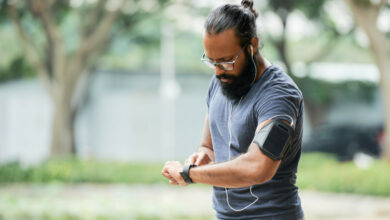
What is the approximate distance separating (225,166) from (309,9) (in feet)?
62.0

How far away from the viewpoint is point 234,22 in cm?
205

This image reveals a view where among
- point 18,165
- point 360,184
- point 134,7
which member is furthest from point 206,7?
point 360,184

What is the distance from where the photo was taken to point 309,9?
65.8 ft

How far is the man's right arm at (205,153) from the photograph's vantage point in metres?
2.31

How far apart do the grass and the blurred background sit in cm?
2

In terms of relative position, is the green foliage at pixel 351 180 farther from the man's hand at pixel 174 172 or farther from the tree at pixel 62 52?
the man's hand at pixel 174 172

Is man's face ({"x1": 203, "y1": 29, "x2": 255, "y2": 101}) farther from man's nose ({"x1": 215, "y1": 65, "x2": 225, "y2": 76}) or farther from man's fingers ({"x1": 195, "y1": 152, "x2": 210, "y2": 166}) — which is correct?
man's fingers ({"x1": 195, "y1": 152, "x2": 210, "y2": 166})

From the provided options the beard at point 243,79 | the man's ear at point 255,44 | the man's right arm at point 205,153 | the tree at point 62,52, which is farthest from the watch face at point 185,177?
the tree at point 62,52

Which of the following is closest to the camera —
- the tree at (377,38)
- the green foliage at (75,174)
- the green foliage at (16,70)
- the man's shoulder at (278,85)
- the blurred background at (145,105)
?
the man's shoulder at (278,85)

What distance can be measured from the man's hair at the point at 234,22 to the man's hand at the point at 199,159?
0.53 m

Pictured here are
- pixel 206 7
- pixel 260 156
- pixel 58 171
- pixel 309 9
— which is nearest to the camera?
pixel 260 156

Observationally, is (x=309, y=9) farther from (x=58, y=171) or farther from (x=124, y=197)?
(x=124, y=197)

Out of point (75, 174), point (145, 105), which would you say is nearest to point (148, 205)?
point (75, 174)

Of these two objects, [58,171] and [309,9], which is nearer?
[58,171]
